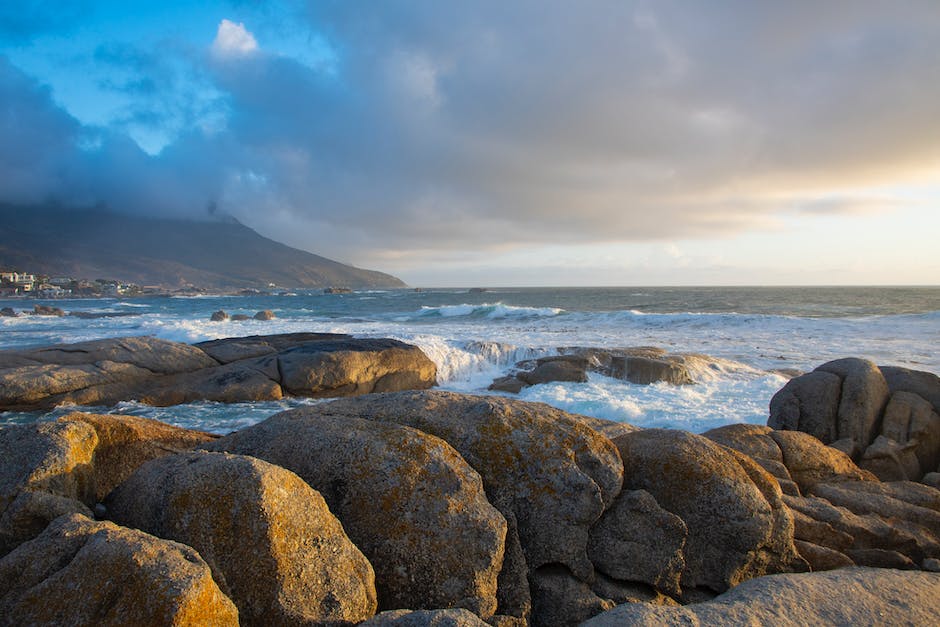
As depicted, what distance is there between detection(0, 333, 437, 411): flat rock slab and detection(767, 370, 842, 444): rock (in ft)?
38.5

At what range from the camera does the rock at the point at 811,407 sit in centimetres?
956

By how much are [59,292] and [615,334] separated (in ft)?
464

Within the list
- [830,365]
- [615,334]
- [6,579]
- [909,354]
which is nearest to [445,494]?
[6,579]

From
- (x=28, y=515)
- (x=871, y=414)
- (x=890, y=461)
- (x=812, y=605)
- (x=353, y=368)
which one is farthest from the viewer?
(x=353, y=368)

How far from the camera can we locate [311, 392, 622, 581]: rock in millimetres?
4301

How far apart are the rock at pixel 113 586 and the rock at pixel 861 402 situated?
413 inches

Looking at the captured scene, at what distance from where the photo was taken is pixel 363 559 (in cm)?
351

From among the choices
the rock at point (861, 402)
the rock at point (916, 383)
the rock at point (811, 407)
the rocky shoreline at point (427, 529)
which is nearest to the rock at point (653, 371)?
the rock at point (811, 407)

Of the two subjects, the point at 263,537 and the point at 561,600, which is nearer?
the point at 263,537

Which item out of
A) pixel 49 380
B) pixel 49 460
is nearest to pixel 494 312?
pixel 49 380

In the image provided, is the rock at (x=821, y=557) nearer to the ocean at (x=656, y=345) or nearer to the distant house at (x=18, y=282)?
the ocean at (x=656, y=345)

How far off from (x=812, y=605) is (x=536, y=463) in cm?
223

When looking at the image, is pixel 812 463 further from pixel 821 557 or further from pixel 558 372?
pixel 558 372

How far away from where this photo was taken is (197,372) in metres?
16.9
